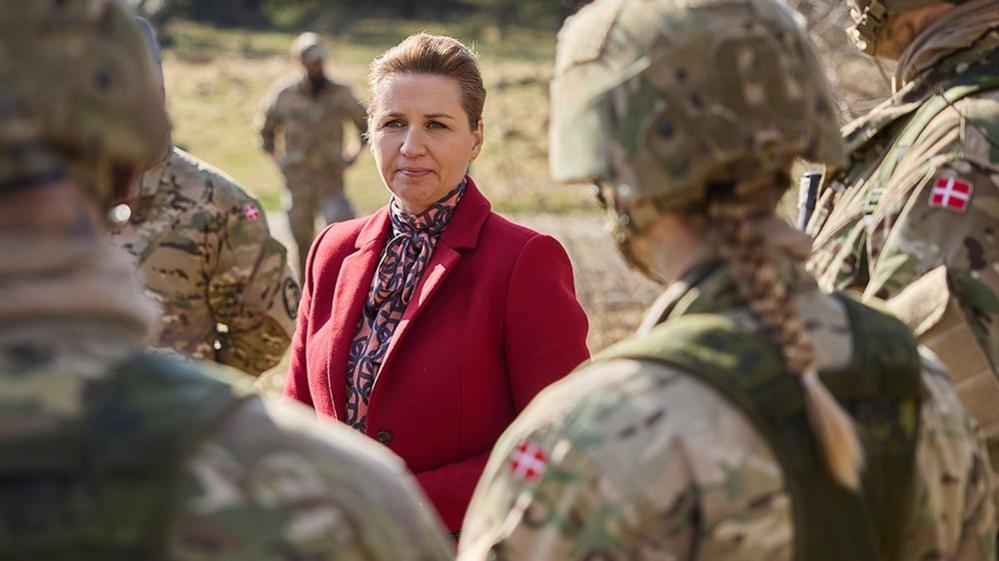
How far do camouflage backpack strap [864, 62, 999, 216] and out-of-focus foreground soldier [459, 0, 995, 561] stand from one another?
1.16 metres

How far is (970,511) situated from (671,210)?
705 millimetres

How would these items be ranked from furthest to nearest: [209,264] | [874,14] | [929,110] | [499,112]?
1. [499,112]
2. [209,264]
3. [874,14]
4. [929,110]

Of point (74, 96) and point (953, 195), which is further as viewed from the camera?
point (953, 195)

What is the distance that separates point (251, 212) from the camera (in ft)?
18.2

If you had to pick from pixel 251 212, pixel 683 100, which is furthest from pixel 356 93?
pixel 683 100

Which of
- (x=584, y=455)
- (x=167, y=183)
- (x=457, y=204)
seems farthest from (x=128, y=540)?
(x=167, y=183)

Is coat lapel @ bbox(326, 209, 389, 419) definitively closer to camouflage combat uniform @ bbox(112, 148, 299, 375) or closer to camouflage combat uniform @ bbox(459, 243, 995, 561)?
camouflage combat uniform @ bbox(112, 148, 299, 375)

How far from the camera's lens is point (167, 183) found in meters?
5.39

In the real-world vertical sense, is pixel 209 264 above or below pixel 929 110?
below

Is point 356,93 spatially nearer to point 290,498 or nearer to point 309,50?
point 309,50

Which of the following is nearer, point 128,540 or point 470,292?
point 128,540

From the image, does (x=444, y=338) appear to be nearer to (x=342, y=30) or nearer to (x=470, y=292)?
(x=470, y=292)

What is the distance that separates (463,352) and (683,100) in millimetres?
1692

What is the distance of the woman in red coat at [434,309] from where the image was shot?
13.5ft
